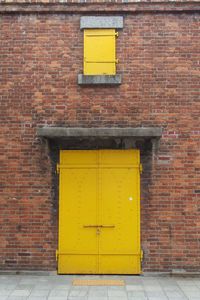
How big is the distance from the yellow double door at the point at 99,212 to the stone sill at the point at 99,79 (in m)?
1.54

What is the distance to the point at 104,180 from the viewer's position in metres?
8.81

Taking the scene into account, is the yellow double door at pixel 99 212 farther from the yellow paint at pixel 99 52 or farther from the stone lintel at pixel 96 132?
the yellow paint at pixel 99 52

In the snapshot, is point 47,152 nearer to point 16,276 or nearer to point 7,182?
point 7,182

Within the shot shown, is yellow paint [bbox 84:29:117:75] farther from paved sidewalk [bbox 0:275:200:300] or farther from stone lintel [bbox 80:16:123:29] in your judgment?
paved sidewalk [bbox 0:275:200:300]

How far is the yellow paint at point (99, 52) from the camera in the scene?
8922 millimetres

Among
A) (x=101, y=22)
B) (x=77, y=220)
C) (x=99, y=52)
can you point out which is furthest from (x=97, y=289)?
(x=101, y=22)

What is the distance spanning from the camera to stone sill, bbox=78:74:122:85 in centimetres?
882

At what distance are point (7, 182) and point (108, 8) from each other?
4558mm

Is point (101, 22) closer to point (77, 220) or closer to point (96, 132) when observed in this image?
point (96, 132)

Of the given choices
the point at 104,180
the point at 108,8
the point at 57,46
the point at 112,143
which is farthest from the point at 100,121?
the point at 108,8

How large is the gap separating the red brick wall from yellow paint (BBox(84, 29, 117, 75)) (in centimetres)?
17

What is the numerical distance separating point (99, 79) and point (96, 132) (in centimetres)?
127

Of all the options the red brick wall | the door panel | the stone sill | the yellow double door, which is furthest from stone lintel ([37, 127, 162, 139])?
the stone sill

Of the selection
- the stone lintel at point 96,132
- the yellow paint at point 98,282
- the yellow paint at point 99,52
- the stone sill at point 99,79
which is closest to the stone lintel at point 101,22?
the yellow paint at point 99,52
